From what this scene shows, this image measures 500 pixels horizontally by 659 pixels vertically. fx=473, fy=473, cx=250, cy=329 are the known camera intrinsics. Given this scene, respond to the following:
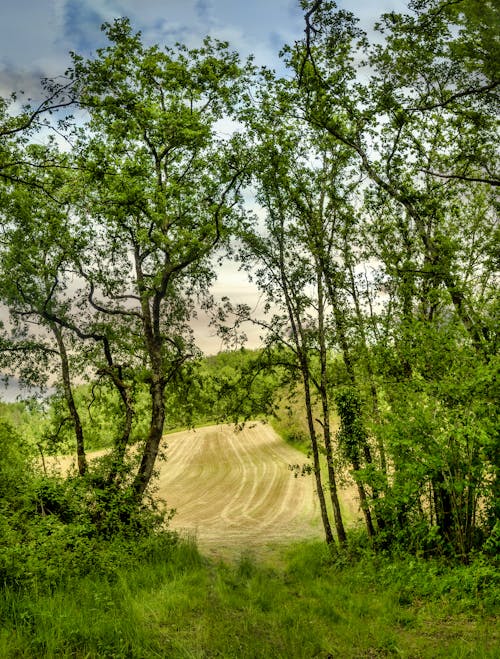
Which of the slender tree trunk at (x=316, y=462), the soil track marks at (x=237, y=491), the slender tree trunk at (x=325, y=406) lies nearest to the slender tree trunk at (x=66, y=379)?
the soil track marks at (x=237, y=491)

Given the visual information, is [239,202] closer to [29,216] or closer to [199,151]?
[199,151]

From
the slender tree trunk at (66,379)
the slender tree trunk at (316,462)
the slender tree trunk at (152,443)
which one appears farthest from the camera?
the slender tree trunk at (66,379)

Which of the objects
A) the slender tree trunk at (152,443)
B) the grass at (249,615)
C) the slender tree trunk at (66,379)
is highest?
the slender tree trunk at (66,379)

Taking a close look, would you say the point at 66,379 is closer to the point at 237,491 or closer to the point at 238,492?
the point at 238,492

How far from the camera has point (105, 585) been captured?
9.36 meters

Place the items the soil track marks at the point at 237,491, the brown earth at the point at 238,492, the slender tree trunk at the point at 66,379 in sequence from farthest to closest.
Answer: the soil track marks at the point at 237,491 < the brown earth at the point at 238,492 < the slender tree trunk at the point at 66,379

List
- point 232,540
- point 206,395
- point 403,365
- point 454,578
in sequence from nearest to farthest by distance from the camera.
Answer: point 454,578, point 403,365, point 206,395, point 232,540

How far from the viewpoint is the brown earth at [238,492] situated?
23719mm

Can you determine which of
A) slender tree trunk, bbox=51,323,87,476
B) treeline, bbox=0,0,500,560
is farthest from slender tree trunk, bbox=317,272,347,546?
slender tree trunk, bbox=51,323,87,476

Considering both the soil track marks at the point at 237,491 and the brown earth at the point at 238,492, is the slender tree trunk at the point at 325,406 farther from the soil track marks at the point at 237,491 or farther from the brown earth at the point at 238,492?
the soil track marks at the point at 237,491

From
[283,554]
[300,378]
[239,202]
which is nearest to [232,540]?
[283,554]

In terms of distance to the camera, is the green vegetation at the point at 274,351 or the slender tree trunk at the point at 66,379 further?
the slender tree trunk at the point at 66,379

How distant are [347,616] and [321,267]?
11788 mm

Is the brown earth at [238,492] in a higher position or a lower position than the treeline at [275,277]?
lower
